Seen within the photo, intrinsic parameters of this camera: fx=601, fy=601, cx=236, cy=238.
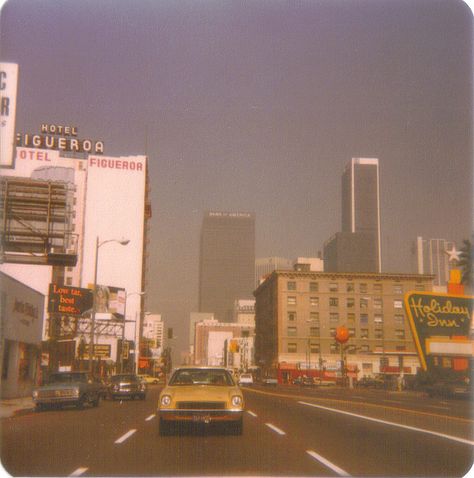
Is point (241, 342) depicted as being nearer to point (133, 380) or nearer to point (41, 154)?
point (41, 154)

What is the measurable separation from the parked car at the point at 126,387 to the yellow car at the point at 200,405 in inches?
713

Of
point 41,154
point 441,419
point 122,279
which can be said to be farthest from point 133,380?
point 122,279

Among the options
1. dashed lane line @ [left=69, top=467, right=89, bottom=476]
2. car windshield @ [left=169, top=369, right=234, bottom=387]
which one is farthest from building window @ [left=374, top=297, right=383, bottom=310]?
dashed lane line @ [left=69, top=467, right=89, bottom=476]

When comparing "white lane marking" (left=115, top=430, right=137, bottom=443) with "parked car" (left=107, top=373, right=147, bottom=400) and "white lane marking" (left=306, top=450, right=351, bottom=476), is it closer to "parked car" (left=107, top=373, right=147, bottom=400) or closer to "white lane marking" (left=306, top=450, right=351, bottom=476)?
"white lane marking" (left=306, top=450, right=351, bottom=476)

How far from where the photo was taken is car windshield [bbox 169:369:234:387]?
13.9 meters

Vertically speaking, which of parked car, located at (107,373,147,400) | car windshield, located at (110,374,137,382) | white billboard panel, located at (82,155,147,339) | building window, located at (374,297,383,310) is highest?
white billboard panel, located at (82,155,147,339)

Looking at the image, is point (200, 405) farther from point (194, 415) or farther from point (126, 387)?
point (126, 387)

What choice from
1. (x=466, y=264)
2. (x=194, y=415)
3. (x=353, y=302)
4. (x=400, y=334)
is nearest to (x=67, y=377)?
(x=194, y=415)

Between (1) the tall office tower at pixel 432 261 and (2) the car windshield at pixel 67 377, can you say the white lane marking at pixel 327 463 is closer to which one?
(2) the car windshield at pixel 67 377

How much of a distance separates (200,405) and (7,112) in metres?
7.82

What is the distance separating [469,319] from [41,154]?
Result: 238ft

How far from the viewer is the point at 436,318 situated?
5022 centimetres

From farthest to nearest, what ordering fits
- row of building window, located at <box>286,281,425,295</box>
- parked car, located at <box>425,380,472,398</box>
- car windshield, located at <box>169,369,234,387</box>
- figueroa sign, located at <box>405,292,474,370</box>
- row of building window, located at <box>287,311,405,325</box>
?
1. row of building window, located at <box>286,281,425,295</box>
2. row of building window, located at <box>287,311,405,325</box>
3. figueroa sign, located at <box>405,292,474,370</box>
4. parked car, located at <box>425,380,472,398</box>
5. car windshield, located at <box>169,369,234,387</box>

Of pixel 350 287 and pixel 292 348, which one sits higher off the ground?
pixel 350 287
